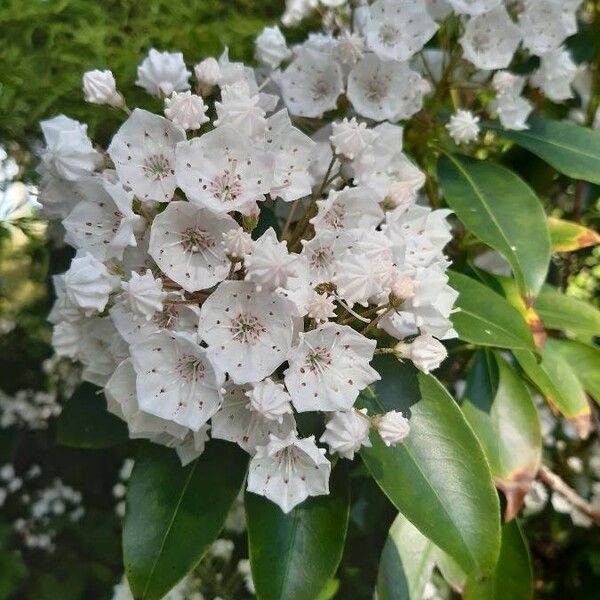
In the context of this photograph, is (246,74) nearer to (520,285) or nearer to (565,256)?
(520,285)

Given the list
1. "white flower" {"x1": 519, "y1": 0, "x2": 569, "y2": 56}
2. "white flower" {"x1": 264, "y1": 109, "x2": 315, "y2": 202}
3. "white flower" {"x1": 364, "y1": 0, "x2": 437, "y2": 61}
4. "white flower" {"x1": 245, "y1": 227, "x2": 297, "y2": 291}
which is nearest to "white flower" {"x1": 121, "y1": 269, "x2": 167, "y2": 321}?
"white flower" {"x1": 245, "y1": 227, "x2": 297, "y2": 291}

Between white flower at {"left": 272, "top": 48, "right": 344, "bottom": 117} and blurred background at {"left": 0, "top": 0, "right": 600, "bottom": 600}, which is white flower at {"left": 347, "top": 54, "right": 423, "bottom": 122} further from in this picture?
blurred background at {"left": 0, "top": 0, "right": 600, "bottom": 600}

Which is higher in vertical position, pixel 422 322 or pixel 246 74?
pixel 246 74

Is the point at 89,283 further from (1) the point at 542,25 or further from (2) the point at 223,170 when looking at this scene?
(1) the point at 542,25

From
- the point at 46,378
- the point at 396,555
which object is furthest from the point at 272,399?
the point at 46,378

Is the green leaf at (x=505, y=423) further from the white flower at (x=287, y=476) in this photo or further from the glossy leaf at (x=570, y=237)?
the white flower at (x=287, y=476)

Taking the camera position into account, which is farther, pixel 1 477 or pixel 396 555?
pixel 1 477

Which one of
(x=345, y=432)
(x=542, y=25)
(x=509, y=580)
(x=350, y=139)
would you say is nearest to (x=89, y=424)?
(x=345, y=432)
